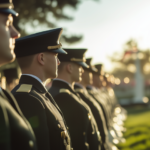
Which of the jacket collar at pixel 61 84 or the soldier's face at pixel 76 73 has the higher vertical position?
the soldier's face at pixel 76 73

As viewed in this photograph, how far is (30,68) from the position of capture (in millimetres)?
2738

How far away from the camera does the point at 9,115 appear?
5.57 feet

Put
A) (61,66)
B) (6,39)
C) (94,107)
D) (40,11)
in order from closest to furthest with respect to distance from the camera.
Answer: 1. (6,39)
2. (61,66)
3. (94,107)
4. (40,11)

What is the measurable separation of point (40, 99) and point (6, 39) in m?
0.86

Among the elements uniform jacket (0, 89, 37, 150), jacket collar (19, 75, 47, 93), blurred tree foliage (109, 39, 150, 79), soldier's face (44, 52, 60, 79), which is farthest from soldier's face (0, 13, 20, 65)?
blurred tree foliage (109, 39, 150, 79)

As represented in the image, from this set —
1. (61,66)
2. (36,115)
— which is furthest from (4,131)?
(61,66)

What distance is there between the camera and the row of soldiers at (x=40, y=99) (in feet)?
5.73

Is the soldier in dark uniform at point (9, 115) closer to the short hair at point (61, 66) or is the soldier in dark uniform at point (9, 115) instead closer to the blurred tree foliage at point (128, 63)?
the short hair at point (61, 66)

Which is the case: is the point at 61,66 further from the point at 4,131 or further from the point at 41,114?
the point at 4,131

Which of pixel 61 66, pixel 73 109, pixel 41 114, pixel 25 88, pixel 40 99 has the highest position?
pixel 61 66

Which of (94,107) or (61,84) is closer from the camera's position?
(61,84)

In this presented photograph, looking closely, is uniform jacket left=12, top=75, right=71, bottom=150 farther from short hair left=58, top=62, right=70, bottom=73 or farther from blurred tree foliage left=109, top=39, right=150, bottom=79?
blurred tree foliage left=109, top=39, right=150, bottom=79

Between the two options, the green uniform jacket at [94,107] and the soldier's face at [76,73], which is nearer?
the soldier's face at [76,73]

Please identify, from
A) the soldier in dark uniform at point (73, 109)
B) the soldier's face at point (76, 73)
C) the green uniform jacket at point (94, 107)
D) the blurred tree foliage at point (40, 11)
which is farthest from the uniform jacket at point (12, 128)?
the blurred tree foliage at point (40, 11)
